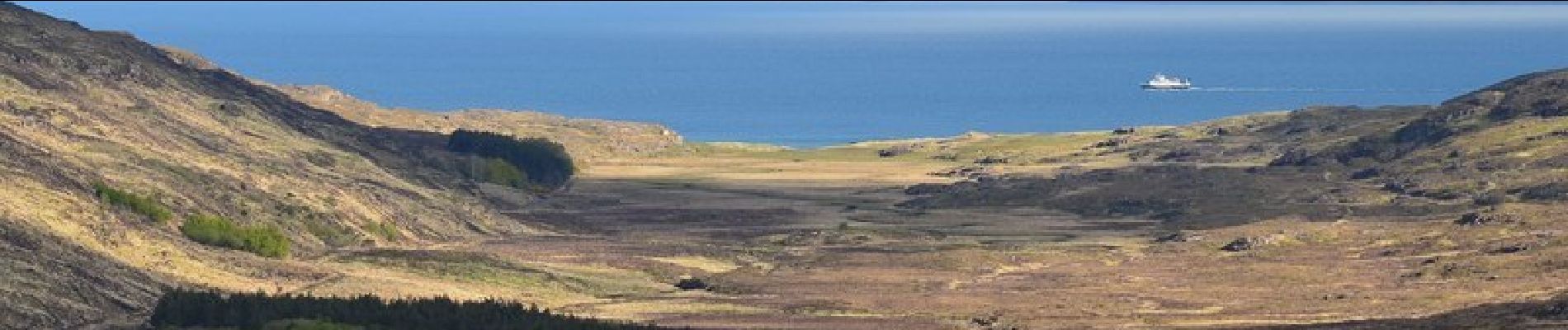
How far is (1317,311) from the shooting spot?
94.7 m

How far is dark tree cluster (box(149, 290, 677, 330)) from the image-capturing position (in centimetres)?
7300

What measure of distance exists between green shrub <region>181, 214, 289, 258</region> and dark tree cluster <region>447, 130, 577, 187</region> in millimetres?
66292

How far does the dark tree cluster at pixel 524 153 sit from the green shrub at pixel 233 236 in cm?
6629

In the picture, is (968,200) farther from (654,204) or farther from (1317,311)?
(1317,311)

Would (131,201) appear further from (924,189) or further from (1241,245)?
(924,189)

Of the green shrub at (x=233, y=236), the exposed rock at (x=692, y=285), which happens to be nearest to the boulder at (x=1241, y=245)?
the exposed rock at (x=692, y=285)

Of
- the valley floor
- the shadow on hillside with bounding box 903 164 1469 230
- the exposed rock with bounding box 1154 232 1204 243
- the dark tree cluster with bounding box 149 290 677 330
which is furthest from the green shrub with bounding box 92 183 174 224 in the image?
the shadow on hillside with bounding box 903 164 1469 230

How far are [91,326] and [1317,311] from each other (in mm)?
41564

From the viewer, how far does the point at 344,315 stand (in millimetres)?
73812

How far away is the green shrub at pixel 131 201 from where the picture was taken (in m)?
105

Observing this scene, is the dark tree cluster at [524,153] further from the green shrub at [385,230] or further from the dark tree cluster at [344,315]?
the dark tree cluster at [344,315]

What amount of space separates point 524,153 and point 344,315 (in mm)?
110427

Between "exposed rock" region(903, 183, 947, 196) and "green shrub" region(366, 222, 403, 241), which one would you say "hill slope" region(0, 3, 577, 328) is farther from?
"exposed rock" region(903, 183, 947, 196)

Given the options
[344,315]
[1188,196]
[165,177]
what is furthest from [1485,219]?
[344,315]
